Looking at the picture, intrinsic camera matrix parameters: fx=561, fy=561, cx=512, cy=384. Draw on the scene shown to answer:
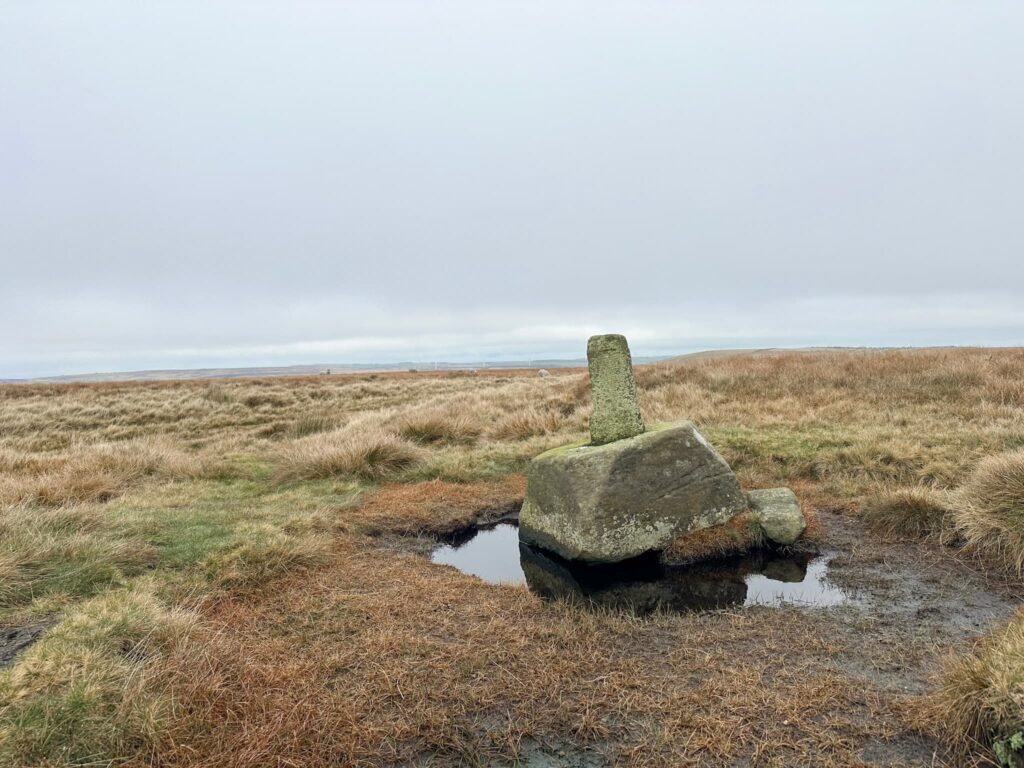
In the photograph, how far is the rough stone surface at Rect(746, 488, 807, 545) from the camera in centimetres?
704

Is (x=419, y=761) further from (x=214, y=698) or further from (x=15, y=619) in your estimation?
(x=15, y=619)

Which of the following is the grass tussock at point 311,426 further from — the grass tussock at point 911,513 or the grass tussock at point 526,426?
the grass tussock at point 911,513

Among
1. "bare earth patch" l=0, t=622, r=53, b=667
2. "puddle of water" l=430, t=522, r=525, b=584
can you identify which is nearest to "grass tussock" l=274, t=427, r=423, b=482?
"puddle of water" l=430, t=522, r=525, b=584

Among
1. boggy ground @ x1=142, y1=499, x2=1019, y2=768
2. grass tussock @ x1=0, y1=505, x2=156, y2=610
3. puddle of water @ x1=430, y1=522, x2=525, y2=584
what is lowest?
puddle of water @ x1=430, y1=522, x2=525, y2=584

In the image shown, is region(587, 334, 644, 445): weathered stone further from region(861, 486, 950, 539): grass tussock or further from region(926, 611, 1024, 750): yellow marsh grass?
region(926, 611, 1024, 750): yellow marsh grass

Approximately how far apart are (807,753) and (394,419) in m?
13.4

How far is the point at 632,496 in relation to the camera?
6699 millimetres

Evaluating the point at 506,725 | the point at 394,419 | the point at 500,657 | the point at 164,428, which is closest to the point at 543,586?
the point at 500,657

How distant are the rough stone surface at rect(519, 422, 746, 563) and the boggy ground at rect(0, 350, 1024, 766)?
1.28 meters

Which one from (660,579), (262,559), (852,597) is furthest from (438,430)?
(852,597)

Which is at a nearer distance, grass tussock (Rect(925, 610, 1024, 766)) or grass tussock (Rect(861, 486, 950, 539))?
grass tussock (Rect(925, 610, 1024, 766))

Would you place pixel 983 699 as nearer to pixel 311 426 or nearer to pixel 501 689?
pixel 501 689

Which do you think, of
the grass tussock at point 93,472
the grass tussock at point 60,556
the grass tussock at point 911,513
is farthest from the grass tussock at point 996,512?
the grass tussock at point 93,472

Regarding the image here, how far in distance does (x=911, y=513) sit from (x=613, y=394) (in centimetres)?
407
